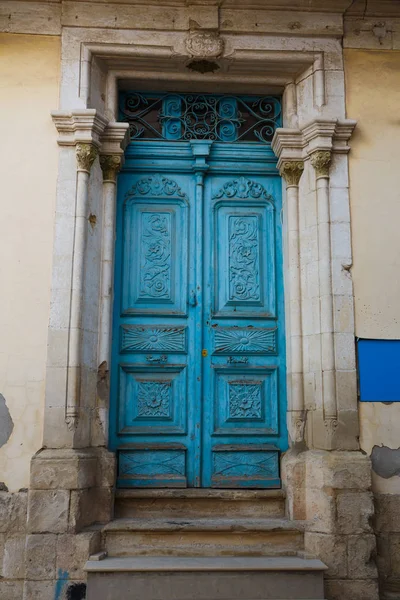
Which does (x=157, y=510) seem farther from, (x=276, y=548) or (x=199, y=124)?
(x=199, y=124)

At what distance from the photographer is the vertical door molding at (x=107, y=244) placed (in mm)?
5117

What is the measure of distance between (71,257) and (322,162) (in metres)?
2.14

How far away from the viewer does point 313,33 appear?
5.51m

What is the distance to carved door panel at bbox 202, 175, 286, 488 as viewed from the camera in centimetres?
522

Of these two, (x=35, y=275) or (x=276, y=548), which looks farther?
(x=35, y=275)

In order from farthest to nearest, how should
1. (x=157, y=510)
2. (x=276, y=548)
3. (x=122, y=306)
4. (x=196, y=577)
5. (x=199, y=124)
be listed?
(x=199, y=124) < (x=122, y=306) < (x=157, y=510) < (x=276, y=548) < (x=196, y=577)

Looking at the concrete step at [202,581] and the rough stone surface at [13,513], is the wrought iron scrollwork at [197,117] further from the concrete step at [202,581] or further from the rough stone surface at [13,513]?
the concrete step at [202,581]

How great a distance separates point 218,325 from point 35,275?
152cm

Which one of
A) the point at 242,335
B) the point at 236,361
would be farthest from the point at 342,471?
the point at 242,335

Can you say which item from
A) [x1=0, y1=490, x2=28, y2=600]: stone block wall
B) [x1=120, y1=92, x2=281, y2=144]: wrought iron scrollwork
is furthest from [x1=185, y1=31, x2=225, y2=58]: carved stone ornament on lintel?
[x1=0, y1=490, x2=28, y2=600]: stone block wall

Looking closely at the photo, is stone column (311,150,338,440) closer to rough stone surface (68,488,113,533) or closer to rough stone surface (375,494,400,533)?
rough stone surface (375,494,400,533)

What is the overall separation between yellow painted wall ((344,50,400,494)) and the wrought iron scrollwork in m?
0.78

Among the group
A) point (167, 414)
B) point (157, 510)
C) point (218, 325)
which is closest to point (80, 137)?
point (218, 325)

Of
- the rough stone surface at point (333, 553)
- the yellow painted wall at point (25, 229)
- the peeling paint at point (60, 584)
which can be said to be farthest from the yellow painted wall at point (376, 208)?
the yellow painted wall at point (25, 229)
